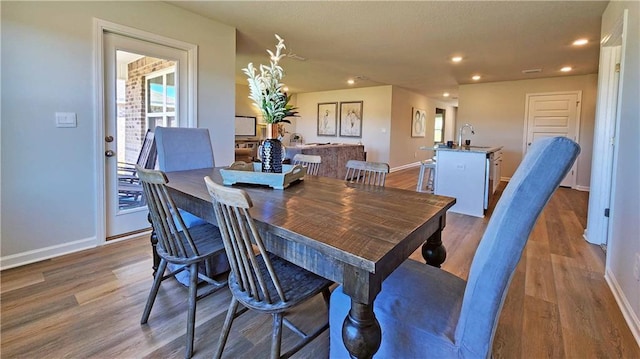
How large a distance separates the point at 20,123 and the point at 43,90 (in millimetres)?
299

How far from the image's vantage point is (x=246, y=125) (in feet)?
28.0

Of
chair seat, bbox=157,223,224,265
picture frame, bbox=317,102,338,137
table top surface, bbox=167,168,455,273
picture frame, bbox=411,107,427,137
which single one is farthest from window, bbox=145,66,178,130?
picture frame, bbox=411,107,427,137

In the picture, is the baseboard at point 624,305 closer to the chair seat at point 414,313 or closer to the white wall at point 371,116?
the chair seat at point 414,313

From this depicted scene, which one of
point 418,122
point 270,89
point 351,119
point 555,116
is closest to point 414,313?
point 270,89

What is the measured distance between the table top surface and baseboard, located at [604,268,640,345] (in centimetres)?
126

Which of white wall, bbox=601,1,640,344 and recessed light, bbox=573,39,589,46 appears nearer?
white wall, bbox=601,1,640,344

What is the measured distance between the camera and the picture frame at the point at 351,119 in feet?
27.6

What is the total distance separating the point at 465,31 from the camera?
3.66 metres

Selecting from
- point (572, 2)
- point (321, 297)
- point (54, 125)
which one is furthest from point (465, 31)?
point (54, 125)

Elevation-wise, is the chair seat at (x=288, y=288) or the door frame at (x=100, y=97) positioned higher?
the door frame at (x=100, y=97)

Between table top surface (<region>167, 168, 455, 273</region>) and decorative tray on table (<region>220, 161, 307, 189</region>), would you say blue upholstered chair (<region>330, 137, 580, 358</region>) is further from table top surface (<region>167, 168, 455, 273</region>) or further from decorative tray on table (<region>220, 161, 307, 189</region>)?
decorative tray on table (<region>220, 161, 307, 189</region>)

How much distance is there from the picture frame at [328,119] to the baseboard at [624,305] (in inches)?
281

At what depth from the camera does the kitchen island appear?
404 cm

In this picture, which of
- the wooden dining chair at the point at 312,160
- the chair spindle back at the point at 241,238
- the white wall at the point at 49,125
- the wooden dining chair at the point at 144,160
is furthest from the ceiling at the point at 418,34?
the chair spindle back at the point at 241,238
